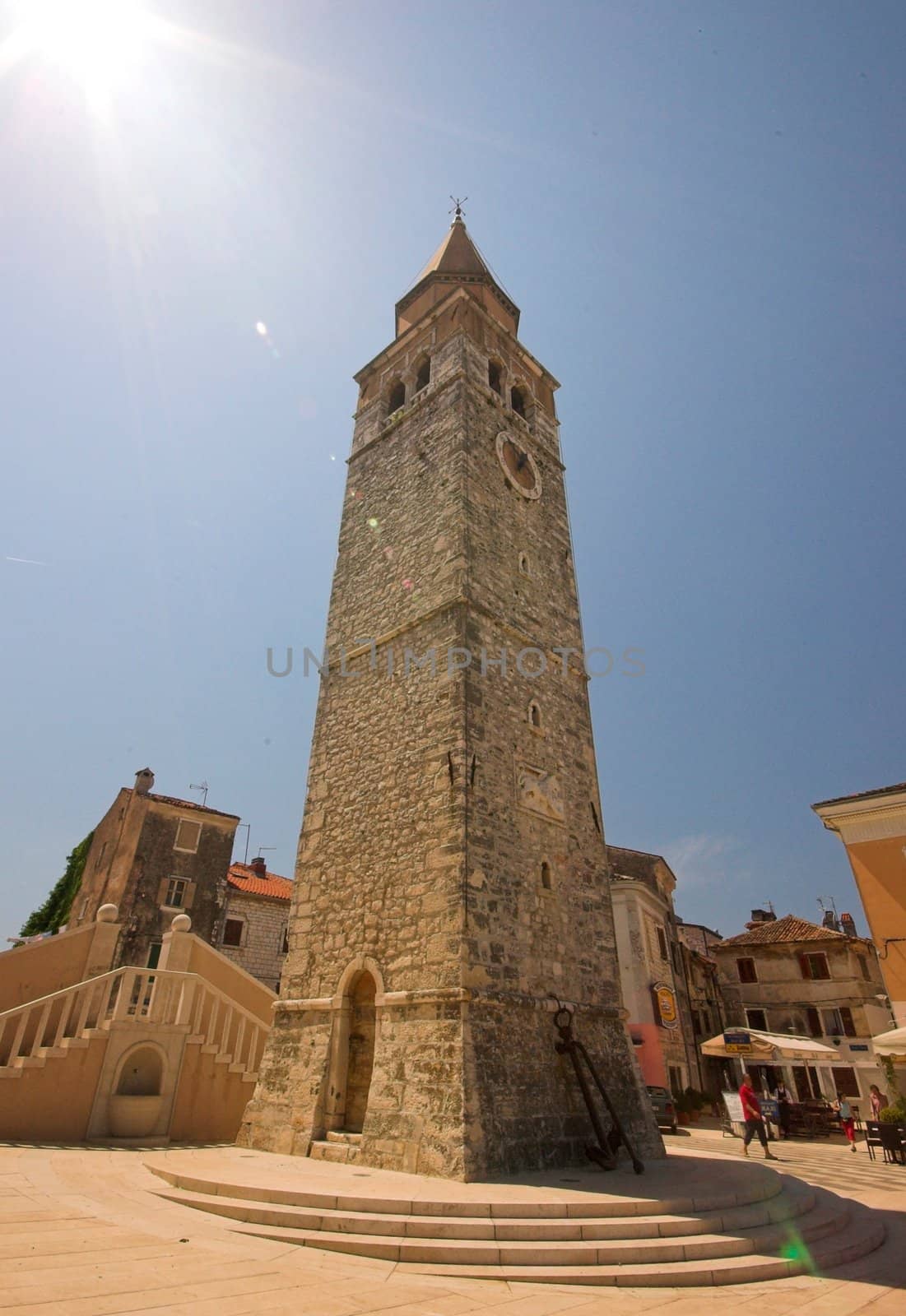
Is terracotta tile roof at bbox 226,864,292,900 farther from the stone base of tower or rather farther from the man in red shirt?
the man in red shirt

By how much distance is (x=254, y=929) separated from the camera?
2541 centimetres

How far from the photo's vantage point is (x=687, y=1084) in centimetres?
2452

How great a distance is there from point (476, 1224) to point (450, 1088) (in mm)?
2294

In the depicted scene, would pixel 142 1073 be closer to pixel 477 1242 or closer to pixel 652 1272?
pixel 477 1242

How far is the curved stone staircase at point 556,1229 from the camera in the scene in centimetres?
542

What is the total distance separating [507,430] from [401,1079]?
499 inches

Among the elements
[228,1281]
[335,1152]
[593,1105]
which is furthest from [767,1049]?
[228,1281]

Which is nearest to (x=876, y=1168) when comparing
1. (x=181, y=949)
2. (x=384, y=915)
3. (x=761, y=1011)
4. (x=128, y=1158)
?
(x=384, y=915)

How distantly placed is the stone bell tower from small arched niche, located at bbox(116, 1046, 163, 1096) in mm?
1878

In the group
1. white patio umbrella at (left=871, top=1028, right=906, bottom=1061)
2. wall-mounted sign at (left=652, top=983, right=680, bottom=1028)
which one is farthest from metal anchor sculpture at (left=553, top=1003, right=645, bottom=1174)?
wall-mounted sign at (left=652, top=983, right=680, bottom=1028)

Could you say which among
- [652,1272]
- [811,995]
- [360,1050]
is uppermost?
[811,995]

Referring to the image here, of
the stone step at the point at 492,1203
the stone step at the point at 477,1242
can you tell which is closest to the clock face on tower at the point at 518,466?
the stone step at the point at 492,1203

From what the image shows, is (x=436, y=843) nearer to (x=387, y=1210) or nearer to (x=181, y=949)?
(x=387, y=1210)

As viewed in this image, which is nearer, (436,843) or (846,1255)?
(846,1255)
